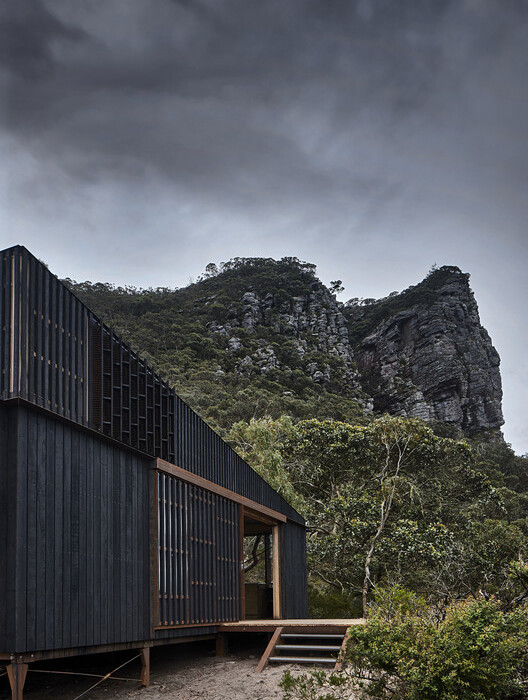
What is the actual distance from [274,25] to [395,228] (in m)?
16.7

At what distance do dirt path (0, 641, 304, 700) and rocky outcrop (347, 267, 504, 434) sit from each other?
4456 cm

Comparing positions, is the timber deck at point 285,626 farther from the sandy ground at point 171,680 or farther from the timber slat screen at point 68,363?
the timber slat screen at point 68,363

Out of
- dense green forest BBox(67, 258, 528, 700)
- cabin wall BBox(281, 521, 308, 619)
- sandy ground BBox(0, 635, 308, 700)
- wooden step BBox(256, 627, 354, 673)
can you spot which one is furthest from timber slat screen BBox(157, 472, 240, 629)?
cabin wall BBox(281, 521, 308, 619)

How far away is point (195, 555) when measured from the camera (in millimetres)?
9609

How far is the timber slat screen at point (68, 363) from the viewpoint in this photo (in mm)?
6156

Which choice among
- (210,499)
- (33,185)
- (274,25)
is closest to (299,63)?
(274,25)

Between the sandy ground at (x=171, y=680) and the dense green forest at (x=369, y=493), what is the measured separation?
2.54 feet

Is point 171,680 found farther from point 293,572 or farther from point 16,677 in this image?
point 293,572

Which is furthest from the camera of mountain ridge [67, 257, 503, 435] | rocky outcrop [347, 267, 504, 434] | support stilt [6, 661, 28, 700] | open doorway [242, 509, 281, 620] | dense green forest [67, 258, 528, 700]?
rocky outcrop [347, 267, 504, 434]

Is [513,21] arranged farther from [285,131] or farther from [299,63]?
[285,131]

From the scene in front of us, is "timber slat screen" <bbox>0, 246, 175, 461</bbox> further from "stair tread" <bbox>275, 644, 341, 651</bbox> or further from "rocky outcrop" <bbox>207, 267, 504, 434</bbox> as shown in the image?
"rocky outcrop" <bbox>207, 267, 504, 434</bbox>

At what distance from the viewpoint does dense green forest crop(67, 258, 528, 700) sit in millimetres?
5930

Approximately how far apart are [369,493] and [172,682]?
55.3 feet

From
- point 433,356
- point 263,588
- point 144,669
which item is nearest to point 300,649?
point 144,669
